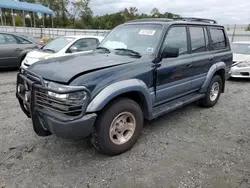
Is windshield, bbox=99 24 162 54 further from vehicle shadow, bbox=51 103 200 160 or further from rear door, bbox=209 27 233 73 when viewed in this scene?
rear door, bbox=209 27 233 73

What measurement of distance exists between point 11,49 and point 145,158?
7598 mm

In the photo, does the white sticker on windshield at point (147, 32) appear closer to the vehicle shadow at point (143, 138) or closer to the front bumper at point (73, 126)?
the vehicle shadow at point (143, 138)

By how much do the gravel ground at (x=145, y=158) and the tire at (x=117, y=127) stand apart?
6.7 inches

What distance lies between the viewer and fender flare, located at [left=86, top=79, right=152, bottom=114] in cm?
265

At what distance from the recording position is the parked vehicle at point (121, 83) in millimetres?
2629

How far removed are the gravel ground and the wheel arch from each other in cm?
68

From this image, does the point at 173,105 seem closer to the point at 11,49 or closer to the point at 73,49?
the point at 73,49

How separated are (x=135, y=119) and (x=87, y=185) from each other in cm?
114

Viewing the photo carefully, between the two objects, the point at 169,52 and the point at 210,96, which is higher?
the point at 169,52

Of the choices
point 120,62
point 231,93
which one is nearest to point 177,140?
point 120,62

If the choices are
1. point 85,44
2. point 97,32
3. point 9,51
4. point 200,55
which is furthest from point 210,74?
point 97,32

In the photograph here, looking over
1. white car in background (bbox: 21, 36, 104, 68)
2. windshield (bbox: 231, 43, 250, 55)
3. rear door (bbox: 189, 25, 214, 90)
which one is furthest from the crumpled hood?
windshield (bbox: 231, 43, 250, 55)

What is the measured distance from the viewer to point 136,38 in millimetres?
3789

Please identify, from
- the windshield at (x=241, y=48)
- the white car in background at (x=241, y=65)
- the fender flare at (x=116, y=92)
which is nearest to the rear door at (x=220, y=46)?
the fender flare at (x=116, y=92)
